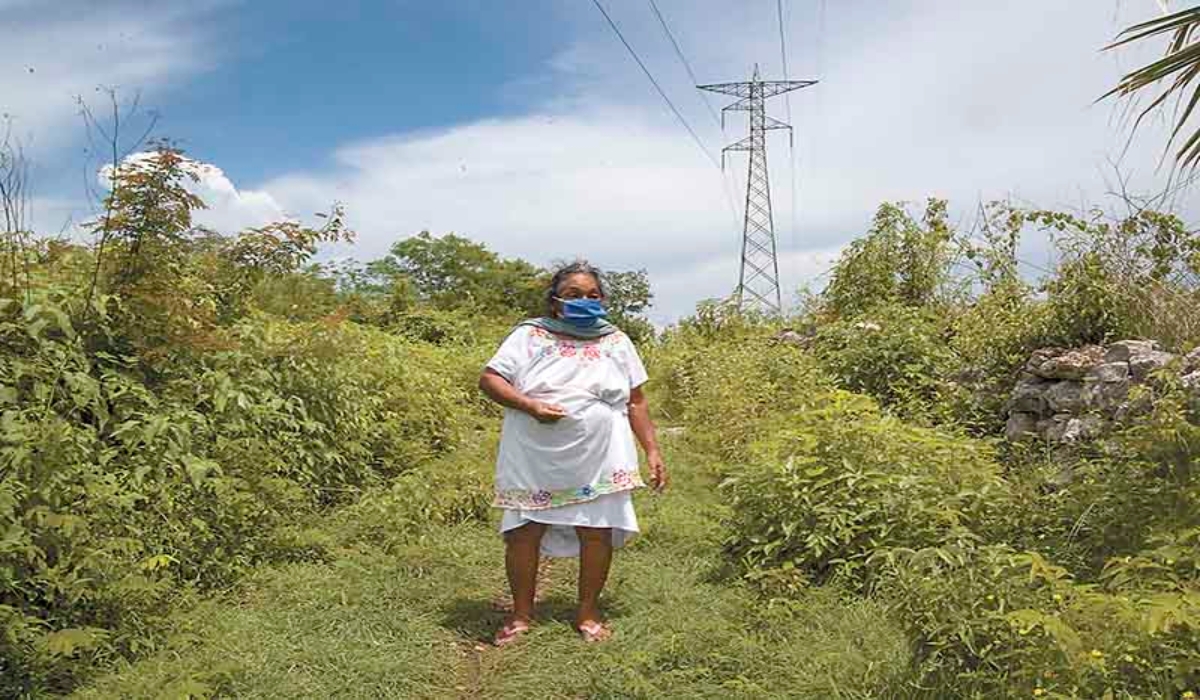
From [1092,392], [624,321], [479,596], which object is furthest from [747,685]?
[624,321]

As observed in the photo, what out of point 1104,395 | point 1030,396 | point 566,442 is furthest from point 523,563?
point 1030,396

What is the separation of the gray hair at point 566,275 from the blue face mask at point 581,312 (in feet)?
0.37

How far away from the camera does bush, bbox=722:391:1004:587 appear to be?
4.93 meters

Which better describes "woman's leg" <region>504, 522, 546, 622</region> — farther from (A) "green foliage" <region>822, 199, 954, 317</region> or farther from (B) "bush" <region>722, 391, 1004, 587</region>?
(A) "green foliage" <region>822, 199, 954, 317</region>

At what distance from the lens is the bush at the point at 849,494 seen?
4.93m

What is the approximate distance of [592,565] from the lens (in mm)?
4605

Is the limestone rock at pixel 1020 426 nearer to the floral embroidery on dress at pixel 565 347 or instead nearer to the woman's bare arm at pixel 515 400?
the floral embroidery on dress at pixel 565 347

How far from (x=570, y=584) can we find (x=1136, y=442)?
9.15 feet

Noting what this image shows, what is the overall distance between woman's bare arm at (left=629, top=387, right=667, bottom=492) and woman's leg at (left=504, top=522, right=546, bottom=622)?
21.1 inches

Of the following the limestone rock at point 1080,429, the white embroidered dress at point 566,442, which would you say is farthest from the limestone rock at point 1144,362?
the white embroidered dress at point 566,442

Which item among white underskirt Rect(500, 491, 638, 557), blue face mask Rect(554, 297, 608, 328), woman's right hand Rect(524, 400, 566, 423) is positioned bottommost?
white underskirt Rect(500, 491, 638, 557)

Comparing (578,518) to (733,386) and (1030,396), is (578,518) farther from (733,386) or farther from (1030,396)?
(733,386)

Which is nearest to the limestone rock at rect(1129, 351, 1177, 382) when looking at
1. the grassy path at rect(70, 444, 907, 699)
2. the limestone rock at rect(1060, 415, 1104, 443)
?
the limestone rock at rect(1060, 415, 1104, 443)

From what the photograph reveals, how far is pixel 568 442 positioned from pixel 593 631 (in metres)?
0.82
